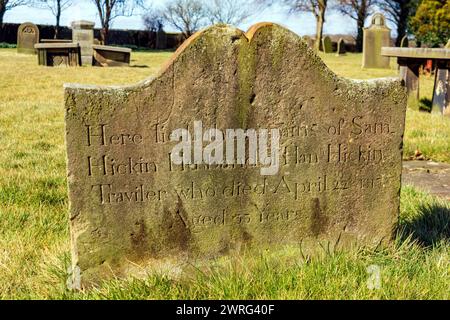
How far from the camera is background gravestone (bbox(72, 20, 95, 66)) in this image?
19938 mm

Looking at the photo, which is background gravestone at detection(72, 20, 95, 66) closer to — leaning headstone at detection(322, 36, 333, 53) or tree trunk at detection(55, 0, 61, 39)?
leaning headstone at detection(322, 36, 333, 53)

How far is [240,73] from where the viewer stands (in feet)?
9.34

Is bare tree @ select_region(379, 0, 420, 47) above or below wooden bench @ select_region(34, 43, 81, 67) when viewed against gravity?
above

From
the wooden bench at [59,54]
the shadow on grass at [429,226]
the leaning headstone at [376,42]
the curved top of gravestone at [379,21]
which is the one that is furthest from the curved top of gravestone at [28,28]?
the shadow on grass at [429,226]

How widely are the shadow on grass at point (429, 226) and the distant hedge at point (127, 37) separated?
4340 centimetres

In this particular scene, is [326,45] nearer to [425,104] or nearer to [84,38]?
[84,38]

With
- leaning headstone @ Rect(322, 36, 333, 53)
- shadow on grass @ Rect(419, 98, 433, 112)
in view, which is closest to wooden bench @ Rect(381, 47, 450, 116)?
shadow on grass @ Rect(419, 98, 433, 112)

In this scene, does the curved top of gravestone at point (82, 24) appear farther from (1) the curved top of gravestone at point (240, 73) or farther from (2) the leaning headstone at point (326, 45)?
(2) the leaning headstone at point (326, 45)

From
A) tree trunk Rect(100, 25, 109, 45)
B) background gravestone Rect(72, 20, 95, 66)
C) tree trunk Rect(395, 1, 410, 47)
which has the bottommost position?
background gravestone Rect(72, 20, 95, 66)

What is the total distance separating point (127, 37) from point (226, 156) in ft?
159

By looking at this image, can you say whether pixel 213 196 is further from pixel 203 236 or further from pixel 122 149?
pixel 122 149

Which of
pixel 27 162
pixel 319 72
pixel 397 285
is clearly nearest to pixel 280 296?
pixel 397 285

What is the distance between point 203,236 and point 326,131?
0.93 m

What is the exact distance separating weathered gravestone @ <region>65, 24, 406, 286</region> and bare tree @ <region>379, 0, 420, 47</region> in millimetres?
39847
